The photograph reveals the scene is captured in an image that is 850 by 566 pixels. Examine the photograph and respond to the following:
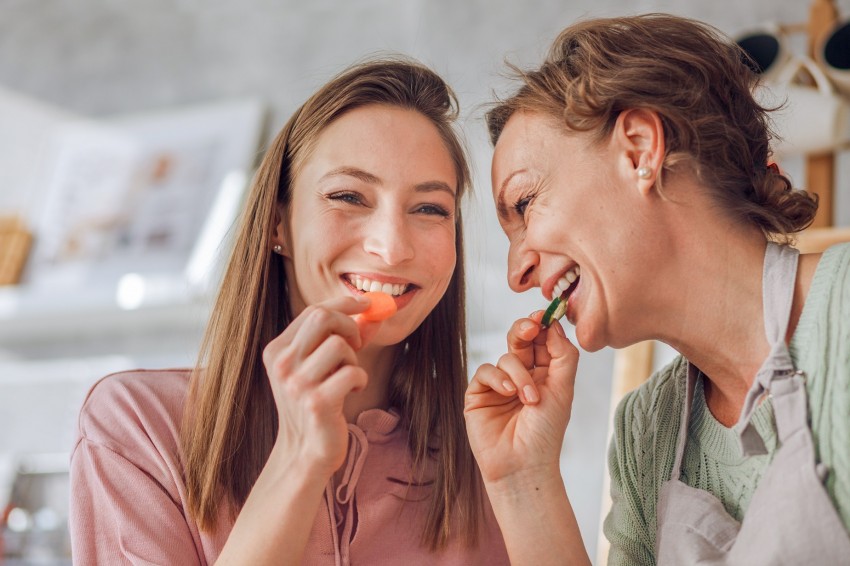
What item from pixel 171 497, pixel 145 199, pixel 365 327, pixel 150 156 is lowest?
pixel 171 497

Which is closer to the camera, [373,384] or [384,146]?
[384,146]

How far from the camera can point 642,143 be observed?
Answer: 119cm

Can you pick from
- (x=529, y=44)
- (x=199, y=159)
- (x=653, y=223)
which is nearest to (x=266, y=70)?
(x=199, y=159)

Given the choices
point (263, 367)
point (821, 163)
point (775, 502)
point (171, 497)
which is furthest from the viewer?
point (821, 163)

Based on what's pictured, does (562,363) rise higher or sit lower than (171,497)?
higher

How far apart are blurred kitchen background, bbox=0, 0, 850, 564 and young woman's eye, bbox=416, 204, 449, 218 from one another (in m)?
0.78

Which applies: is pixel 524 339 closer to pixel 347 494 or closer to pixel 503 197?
pixel 503 197

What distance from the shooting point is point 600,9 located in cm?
232

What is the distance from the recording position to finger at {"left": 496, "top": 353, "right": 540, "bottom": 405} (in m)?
1.19

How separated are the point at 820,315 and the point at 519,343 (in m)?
0.40

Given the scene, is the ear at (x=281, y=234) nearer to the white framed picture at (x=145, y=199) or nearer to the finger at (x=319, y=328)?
the finger at (x=319, y=328)

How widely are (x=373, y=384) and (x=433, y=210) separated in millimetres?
294

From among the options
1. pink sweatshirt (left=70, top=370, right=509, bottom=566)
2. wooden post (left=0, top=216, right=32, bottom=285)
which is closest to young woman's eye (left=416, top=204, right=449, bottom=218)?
pink sweatshirt (left=70, top=370, right=509, bottom=566)

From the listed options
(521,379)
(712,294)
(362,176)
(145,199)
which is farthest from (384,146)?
(145,199)
